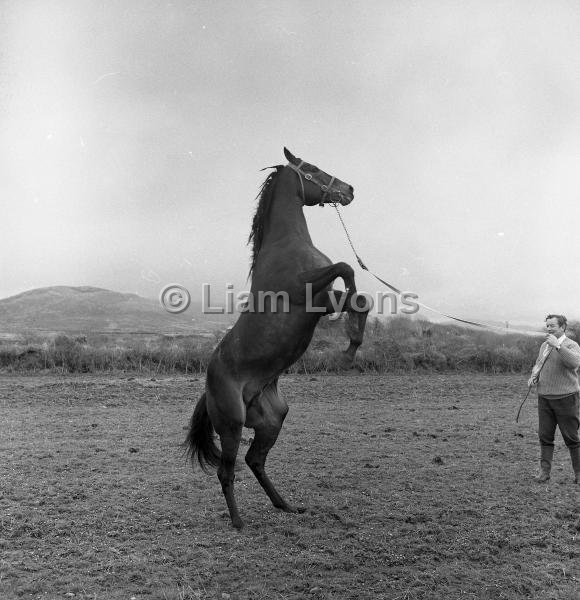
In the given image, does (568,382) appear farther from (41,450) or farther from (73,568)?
(41,450)

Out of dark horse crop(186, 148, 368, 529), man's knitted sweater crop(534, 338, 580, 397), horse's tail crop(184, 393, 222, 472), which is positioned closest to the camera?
dark horse crop(186, 148, 368, 529)

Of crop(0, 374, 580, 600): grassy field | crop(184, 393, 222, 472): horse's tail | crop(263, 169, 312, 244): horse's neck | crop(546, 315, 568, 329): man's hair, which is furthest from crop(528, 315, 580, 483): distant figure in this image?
crop(184, 393, 222, 472): horse's tail

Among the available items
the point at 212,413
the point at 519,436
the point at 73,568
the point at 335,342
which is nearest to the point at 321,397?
the point at 519,436

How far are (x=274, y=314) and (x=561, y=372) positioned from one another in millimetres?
4097

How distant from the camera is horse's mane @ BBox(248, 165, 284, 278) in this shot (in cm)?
580

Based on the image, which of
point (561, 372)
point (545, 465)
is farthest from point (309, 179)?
point (545, 465)

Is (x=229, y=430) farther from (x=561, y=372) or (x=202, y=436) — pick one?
(x=561, y=372)

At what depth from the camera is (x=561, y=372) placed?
7.14 m

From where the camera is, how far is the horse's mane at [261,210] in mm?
5801

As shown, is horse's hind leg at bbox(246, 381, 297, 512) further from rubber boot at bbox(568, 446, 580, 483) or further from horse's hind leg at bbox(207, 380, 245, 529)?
rubber boot at bbox(568, 446, 580, 483)

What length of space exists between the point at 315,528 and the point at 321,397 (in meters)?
7.79

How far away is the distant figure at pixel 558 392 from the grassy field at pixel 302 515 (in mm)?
372

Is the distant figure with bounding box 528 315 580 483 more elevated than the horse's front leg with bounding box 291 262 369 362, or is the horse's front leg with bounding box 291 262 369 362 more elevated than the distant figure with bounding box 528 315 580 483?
the horse's front leg with bounding box 291 262 369 362

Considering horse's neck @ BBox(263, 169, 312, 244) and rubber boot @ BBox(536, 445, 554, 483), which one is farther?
rubber boot @ BBox(536, 445, 554, 483)
